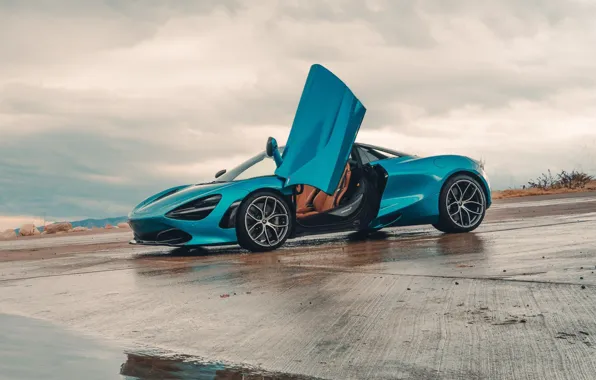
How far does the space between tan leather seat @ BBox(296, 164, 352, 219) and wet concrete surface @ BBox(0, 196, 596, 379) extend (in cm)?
101

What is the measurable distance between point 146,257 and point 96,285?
273cm

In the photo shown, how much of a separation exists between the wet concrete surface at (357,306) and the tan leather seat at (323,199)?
101 cm

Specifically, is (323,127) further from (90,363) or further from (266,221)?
(90,363)

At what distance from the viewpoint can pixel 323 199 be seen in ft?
32.1

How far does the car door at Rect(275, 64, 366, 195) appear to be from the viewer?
29.7ft

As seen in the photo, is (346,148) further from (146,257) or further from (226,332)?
(226,332)

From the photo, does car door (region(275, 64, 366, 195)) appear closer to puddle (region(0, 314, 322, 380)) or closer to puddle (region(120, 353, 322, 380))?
puddle (region(0, 314, 322, 380))

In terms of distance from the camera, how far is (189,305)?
530 centimetres

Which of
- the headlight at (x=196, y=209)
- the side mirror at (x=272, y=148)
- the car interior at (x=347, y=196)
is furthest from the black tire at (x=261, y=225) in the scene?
the side mirror at (x=272, y=148)

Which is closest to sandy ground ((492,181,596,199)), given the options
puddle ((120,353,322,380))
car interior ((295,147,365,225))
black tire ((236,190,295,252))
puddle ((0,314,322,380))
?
car interior ((295,147,365,225))

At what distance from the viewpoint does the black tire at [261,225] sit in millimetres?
9039

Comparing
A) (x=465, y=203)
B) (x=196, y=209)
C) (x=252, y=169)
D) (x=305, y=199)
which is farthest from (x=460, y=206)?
(x=196, y=209)

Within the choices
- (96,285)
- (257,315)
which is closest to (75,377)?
(257,315)

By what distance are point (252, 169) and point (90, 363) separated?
240 inches
